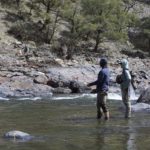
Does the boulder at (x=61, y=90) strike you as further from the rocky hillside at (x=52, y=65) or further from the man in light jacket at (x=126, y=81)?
the man in light jacket at (x=126, y=81)

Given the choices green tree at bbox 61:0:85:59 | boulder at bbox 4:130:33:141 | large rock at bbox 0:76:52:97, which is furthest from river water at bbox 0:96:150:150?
green tree at bbox 61:0:85:59

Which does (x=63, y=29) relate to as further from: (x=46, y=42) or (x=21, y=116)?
(x=21, y=116)

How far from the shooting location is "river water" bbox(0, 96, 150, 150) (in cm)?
1423

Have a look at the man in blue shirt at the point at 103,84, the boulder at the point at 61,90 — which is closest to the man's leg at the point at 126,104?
the man in blue shirt at the point at 103,84

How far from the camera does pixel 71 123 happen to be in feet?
62.7

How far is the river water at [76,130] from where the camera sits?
1423 cm

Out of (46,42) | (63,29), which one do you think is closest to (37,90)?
(46,42)

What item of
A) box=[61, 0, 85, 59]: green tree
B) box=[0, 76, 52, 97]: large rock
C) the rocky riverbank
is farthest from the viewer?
box=[61, 0, 85, 59]: green tree

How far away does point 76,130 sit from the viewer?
17.2 metres

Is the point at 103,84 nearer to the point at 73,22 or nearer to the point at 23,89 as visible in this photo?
the point at 23,89

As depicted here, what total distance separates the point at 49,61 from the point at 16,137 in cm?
4004

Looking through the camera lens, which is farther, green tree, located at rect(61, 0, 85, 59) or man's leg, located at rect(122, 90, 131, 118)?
green tree, located at rect(61, 0, 85, 59)

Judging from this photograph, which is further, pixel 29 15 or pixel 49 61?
pixel 29 15

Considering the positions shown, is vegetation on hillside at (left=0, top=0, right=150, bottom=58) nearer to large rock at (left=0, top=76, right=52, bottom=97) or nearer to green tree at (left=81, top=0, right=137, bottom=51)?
green tree at (left=81, top=0, right=137, bottom=51)
